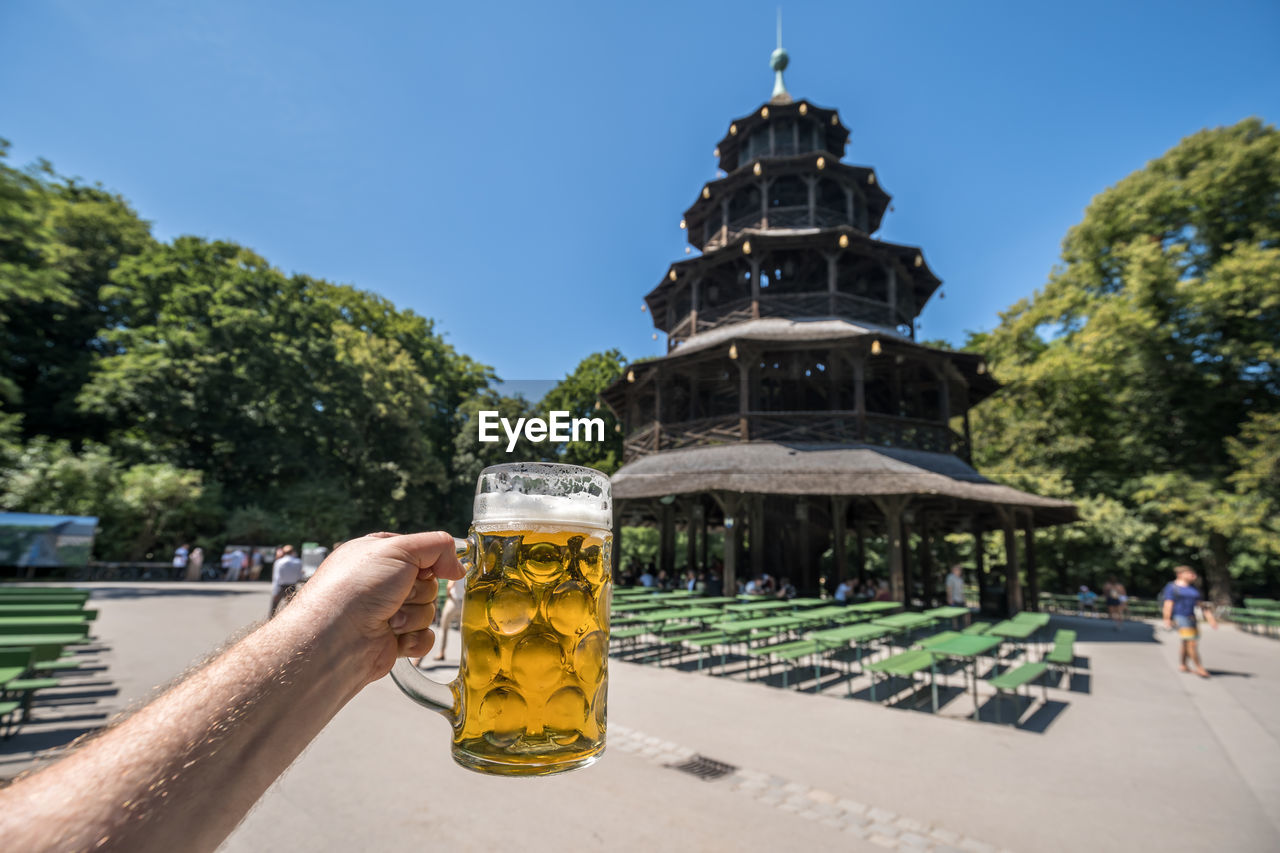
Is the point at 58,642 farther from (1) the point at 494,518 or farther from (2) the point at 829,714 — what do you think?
(2) the point at 829,714

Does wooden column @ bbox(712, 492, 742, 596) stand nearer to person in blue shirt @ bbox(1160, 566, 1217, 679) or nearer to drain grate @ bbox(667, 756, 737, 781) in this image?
person in blue shirt @ bbox(1160, 566, 1217, 679)

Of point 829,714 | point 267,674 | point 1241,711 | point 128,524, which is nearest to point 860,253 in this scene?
point 1241,711

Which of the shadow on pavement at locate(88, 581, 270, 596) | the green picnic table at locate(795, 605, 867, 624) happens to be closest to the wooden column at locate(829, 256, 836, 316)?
the green picnic table at locate(795, 605, 867, 624)

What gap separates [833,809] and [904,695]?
4.35 meters

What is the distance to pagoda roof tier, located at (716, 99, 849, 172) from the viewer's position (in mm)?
23328

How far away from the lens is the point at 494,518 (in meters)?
1.39

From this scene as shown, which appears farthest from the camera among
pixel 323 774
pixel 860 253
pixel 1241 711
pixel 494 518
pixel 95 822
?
pixel 860 253

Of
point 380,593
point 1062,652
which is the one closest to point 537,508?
point 380,593

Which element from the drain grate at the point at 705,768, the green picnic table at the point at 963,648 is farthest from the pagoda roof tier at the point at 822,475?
the drain grate at the point at 705,768

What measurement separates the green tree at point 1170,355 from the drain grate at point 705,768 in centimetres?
2351

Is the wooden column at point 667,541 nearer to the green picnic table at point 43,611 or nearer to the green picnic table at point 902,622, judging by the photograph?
the green picnic table at point 902,622

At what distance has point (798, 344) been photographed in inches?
640

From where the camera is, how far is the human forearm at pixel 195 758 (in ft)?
2.23

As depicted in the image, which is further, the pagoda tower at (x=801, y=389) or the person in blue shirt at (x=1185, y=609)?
the pagoda tower at (x=801, y=389)
